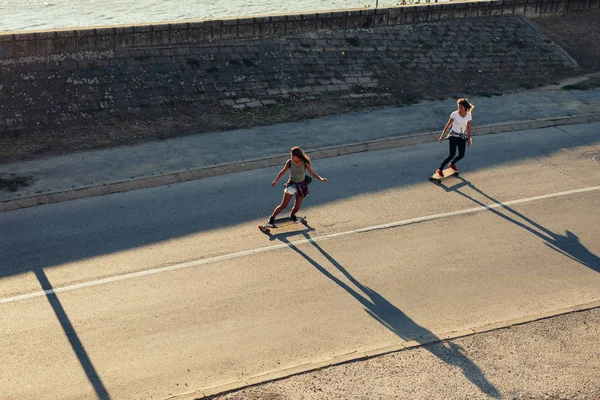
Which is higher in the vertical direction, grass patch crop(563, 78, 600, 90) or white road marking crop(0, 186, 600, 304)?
grass patch crop(563, 78, 600, 90)

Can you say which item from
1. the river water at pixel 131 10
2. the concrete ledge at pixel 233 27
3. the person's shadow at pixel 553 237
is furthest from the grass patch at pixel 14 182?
the river water at pixel 131 10

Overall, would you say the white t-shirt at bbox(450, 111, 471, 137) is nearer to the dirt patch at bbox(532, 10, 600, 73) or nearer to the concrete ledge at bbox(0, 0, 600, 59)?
the concrete ledge at bbox(0, 0, 600, 59)

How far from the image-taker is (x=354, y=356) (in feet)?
29.4

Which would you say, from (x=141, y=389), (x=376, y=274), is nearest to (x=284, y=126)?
(x=376, y=274)

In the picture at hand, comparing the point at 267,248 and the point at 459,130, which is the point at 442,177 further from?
the point at 267,248

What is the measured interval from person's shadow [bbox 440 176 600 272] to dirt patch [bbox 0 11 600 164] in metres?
5.37

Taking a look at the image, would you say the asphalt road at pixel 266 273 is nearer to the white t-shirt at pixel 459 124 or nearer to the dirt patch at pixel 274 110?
the white t-shirt at pixel 459 124

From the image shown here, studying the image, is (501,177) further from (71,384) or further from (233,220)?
(71,384)

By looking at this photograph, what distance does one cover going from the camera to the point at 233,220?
12.4 metres

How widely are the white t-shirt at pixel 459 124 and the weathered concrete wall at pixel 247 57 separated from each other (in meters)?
5.07

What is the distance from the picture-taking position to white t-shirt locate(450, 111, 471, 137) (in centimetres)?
1420

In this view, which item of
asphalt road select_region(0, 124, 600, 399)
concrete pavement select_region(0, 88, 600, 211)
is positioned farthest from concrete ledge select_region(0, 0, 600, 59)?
asphalt road select_region(0, 124, 600, 399)

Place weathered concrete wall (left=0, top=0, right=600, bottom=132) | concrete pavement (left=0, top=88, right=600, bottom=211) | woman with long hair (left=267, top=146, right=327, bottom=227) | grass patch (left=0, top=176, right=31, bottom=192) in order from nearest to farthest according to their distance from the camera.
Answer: woman with long hair (left=267, top=146, right=327, bottom=227) < grass patch (left=0, top=176, right=31, bottom=192) < concrete pavement (left=0, top=88, right=600, bottom=211) < weathered concrete wall (left=0, top=0, right=600, bottom=132)

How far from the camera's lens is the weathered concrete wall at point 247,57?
16125 millimetres
